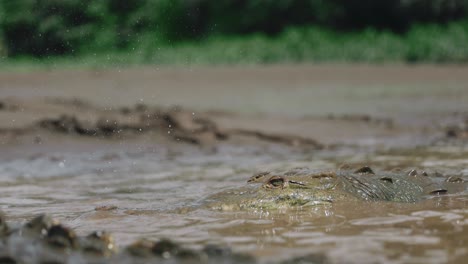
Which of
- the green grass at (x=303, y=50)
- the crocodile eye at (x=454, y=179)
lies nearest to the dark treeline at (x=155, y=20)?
the green grass at (x=303, y=50)

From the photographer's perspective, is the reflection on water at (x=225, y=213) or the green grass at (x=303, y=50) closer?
the reflection on water at (x=225, y=213)

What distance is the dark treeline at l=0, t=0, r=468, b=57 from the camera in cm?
2050

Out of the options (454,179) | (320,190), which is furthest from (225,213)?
(454,179)

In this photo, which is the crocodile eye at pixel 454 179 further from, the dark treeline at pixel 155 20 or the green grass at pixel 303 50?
the dark treeline at pixel 155 20

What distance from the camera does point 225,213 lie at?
183 inches

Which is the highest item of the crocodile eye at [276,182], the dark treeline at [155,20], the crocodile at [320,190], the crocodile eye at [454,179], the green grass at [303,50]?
the dark treeline at [155,20]

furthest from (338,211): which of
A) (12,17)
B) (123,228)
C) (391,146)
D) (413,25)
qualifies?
(12,17)

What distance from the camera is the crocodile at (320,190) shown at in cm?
470

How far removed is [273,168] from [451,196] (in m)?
2.18

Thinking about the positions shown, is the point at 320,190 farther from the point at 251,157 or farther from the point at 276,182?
the point at 251,157

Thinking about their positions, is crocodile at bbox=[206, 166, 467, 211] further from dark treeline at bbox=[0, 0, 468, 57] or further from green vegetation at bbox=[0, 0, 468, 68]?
dark treeline at bbox=[0, 0, 468, 57]

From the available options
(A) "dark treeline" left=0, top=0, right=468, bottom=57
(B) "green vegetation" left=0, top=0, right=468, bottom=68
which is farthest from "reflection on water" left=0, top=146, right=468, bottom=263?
(A) "dark treeline" left=0, top=0, right=468, bottom=57

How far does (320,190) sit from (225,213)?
60 centimetres

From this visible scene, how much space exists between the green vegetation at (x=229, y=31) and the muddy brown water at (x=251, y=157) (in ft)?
5.28
